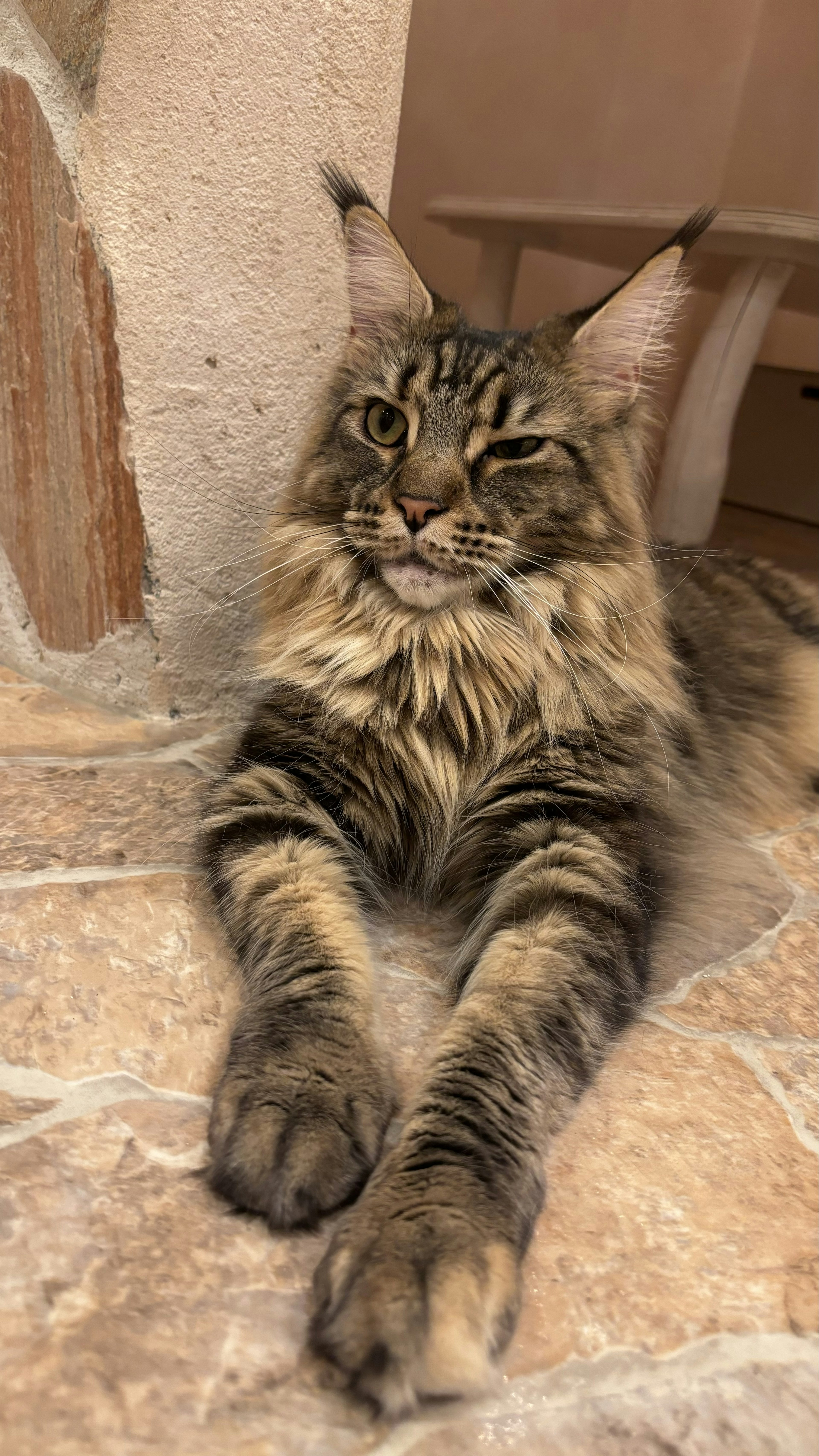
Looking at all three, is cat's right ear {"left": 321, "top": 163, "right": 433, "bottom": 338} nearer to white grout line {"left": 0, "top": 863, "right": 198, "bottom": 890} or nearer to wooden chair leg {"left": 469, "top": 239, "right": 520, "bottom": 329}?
white grout line {"left": 0, "top": 863, "right": 198, "bottom": 890}

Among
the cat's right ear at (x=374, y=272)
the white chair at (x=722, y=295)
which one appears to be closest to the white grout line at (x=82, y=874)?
the cat's right ear at (x=374, y=272)

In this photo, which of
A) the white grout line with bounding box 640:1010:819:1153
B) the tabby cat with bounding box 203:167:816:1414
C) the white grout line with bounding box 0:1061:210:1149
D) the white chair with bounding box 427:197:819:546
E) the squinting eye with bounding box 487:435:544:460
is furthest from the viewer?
the white chair with bounding box 427:197:819:546

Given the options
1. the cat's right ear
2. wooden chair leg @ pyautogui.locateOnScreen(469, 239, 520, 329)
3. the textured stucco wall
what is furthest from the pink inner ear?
wooden chair leg @ pyautogui.locateOnScreen(469, 239, 520, 329)

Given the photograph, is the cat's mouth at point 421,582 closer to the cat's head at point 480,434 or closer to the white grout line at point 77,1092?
the cat's head at point 480,434

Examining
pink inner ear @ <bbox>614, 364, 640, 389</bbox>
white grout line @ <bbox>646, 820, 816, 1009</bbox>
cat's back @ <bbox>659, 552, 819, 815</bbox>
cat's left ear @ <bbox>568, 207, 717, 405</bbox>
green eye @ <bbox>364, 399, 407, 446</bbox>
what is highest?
cat's left ear @ <bbox>568, 207, 717, 405</bbox>

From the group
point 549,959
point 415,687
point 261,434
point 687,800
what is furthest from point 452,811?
point 261,434

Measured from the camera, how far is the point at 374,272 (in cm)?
175

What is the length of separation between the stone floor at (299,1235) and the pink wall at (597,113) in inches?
178

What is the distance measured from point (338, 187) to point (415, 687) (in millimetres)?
872

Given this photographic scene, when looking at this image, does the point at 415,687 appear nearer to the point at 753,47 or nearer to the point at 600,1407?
the point at 600,1407

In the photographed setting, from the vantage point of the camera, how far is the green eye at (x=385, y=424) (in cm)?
160

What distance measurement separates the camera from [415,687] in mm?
1568

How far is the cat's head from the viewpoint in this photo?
1.47 metres

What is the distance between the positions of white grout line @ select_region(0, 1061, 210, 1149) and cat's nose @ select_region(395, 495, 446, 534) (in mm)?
835
